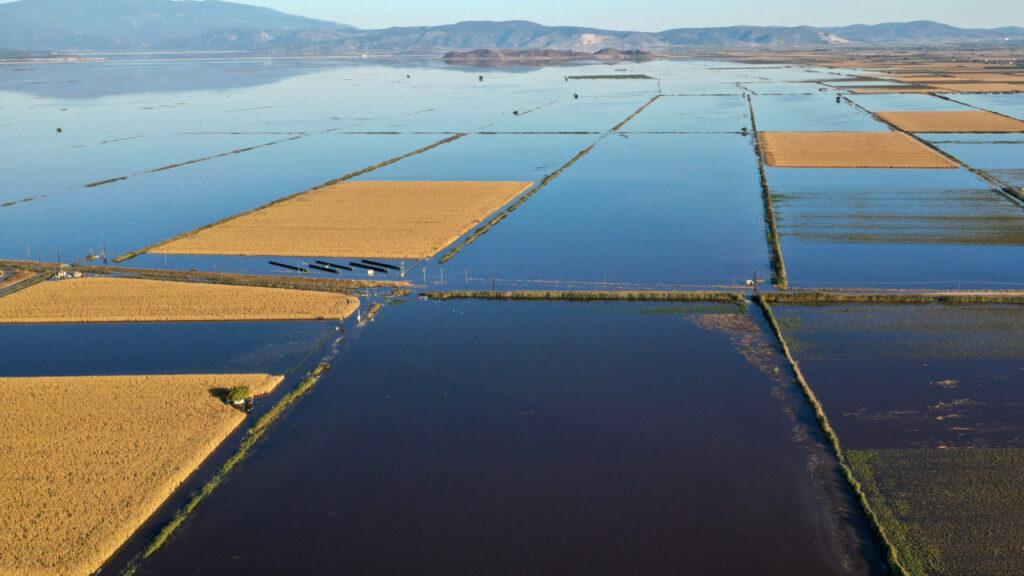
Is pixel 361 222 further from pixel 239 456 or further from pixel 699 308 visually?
pixel 239 456

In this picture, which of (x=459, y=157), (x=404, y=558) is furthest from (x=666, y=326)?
(x=459, y=157)

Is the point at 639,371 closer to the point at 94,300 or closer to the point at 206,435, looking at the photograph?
the point at 206,435

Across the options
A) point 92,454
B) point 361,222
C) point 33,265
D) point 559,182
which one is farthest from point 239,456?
point 559,182

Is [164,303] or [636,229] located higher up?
[636,229]

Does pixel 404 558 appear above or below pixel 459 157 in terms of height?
below

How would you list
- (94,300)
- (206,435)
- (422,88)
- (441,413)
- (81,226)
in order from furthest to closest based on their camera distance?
(422,88)
(81,226)
(94,300)
(441,413)
(206,435)

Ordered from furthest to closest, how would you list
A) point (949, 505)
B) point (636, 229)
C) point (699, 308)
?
point (636, 229) < point (699, 308) < point (949, 505)

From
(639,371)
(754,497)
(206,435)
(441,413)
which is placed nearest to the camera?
(754,497)
